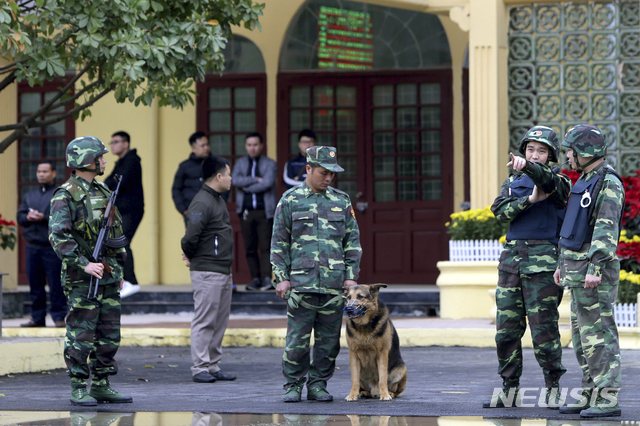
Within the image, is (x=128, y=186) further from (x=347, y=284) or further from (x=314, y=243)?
(x=347, y=284)

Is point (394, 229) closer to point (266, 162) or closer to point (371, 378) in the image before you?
point (266, 162)

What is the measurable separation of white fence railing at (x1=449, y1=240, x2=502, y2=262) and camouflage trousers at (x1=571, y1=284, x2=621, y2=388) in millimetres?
5670

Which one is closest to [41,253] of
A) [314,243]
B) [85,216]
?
[85,216]

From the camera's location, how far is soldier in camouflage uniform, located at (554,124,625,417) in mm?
5977

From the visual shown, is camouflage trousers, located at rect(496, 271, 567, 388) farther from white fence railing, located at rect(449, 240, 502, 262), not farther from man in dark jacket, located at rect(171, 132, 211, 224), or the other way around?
man in dark jacket, located at rect(171, 132, 211, 224)

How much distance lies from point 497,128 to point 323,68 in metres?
4.09

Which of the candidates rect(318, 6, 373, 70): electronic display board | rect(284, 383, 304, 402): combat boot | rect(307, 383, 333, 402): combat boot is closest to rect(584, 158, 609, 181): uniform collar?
rect(307, 383, 333, 402): combat boot

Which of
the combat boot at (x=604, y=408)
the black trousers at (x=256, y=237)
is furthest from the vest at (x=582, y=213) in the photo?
→ the black trousers at (x=256, y=237)

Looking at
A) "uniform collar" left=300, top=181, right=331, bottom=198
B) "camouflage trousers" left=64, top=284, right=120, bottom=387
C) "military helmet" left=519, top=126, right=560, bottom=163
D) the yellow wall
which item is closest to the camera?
"military helmet" left=519, top=126, right=560, bottom=163

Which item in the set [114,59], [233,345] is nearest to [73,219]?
[114,59]

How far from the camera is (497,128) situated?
12.0 m

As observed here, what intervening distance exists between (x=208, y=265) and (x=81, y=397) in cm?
190

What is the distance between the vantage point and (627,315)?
34.1 feet

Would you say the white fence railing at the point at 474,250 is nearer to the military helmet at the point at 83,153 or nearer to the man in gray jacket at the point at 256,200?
the man in gray jacket at the point at 256,200
